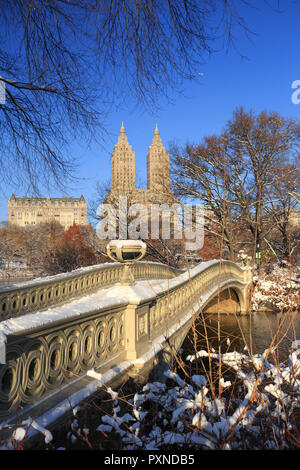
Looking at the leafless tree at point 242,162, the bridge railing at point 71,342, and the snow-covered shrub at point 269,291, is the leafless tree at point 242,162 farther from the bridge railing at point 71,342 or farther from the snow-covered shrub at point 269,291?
the bridge railing at point 71,342

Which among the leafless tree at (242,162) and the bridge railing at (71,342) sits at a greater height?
the leafless tree at (242,162)

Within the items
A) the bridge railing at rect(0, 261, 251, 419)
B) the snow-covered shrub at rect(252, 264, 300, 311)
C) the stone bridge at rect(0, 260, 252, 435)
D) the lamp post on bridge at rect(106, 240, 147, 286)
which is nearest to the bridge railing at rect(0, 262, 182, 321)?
the lamp post on bridge at rect(106, 240, 147, 286)

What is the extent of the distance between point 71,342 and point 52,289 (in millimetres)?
5747

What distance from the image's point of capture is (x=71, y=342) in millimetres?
2916

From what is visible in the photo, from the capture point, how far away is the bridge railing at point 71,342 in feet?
7.23

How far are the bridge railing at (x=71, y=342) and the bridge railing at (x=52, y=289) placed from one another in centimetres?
355

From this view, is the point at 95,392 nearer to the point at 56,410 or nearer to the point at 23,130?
the point at 56,410

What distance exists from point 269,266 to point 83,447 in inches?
963

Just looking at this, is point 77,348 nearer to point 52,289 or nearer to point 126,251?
point 126,251

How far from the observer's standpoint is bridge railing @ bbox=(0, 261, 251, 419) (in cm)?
220

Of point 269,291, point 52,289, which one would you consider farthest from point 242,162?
point 52,289

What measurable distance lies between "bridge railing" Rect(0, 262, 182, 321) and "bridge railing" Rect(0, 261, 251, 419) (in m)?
3.55

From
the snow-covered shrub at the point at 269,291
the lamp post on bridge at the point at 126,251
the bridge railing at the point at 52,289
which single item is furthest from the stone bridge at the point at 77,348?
the snow-covered shrub at the point at 269,291

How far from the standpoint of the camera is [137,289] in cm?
421
